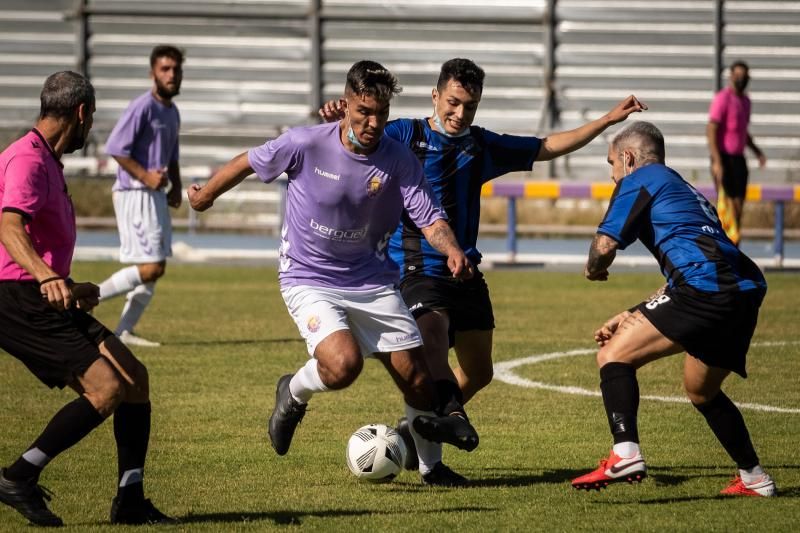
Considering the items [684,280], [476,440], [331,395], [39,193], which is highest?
[39,193]

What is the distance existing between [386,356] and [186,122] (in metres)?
22.3

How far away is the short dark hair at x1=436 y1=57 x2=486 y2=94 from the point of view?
704 cm

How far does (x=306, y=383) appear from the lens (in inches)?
259

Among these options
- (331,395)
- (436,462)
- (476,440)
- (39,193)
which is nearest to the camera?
(39,193)

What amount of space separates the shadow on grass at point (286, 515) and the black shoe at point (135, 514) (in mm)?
110

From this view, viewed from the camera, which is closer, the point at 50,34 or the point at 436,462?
the point at 436,462

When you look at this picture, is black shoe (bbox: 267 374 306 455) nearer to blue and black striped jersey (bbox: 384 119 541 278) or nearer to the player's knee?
the player's knee

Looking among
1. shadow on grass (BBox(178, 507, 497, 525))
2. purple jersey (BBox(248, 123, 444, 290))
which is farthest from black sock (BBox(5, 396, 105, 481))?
purple jersey (BBox(248, 123, 444, 290))

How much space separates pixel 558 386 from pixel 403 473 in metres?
2.78

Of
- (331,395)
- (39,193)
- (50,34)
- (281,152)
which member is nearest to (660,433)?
Answer: (331,395)

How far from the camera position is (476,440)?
6.20 meters

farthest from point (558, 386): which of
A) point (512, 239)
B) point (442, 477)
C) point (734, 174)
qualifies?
point (512, 239)

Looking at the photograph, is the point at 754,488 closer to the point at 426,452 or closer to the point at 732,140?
the point at 426,452

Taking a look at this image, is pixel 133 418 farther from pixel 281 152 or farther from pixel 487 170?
pixel 487 170
